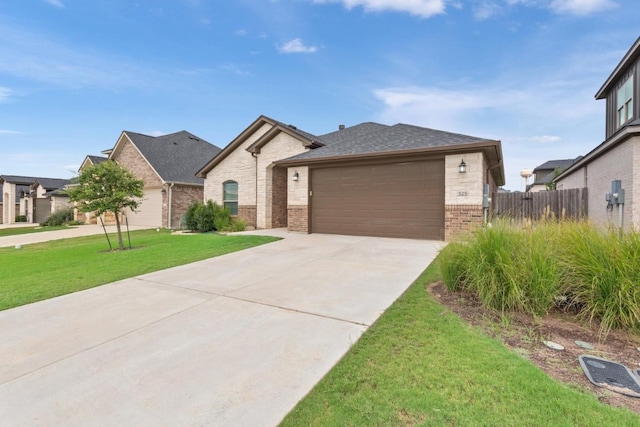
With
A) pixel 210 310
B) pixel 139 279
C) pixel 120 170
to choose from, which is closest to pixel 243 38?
pixel 120 170

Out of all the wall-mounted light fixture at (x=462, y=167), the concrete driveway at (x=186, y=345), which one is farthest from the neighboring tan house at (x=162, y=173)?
the wall-mounted light fixture at (x=462, y=167)

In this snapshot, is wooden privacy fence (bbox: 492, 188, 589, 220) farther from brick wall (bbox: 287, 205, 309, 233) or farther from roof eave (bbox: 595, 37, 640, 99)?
brick wall (bbox: 287, 205, 309, 233)

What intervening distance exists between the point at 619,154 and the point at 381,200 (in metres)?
6.99

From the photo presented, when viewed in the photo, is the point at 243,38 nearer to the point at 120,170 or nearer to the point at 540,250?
the point at 120,170

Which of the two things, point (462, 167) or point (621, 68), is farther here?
point (621, 68)

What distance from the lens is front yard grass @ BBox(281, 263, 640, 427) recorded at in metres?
1.89

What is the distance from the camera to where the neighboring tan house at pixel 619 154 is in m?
7.86

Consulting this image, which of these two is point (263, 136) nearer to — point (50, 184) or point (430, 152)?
point (430, 152)

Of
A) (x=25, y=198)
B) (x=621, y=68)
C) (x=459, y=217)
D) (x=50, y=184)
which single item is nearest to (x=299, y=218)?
(x=459, y=217)

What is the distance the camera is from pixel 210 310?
3984 mm

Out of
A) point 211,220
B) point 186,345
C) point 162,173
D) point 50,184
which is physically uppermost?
point 50,184

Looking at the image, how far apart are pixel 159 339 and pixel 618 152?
489 inches

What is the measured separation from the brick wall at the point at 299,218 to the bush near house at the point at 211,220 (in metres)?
3.24

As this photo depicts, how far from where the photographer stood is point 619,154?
8844mm
